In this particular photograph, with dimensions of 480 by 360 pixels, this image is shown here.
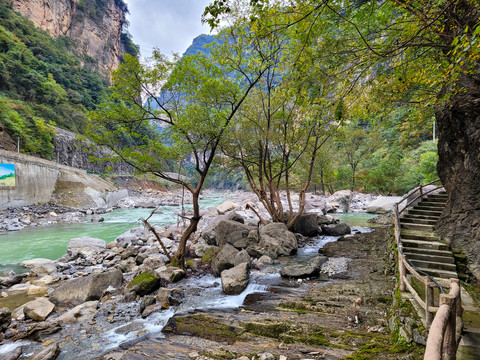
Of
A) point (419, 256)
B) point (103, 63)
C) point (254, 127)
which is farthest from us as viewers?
point (103, 63)

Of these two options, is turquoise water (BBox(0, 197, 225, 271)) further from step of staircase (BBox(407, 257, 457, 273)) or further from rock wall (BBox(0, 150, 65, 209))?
step of staircase (BBox(407, 257, 457, 273))

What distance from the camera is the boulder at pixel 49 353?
4.12 metres

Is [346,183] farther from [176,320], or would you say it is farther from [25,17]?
[25,17]

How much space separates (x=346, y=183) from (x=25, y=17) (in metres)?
62.8

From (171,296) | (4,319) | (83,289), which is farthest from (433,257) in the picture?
(4,319)

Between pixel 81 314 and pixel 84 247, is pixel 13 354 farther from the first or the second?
pixel 84 247

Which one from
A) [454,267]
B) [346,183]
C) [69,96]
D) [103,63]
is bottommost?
[454,267]

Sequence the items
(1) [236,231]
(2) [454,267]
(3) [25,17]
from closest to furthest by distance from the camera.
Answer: (2) [454,267], (1) [236,231], (3) [25,17]

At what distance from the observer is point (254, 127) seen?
12.1 metres

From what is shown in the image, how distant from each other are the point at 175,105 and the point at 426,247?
27.7ft

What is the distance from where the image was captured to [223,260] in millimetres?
8164

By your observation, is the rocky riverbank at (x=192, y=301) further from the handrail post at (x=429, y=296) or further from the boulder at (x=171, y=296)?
the handrail post at (x=429, y=296)

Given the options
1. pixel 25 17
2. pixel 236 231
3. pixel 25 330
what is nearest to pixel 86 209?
pixel 236 231

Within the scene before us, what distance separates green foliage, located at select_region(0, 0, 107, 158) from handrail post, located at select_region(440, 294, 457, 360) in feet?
116
